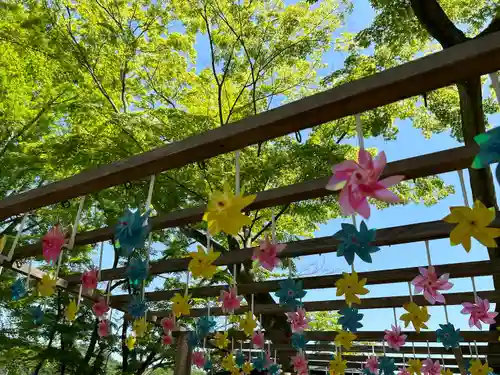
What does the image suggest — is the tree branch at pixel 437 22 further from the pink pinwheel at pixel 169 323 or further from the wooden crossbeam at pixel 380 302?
the pink pinwheel at pixel 169 323

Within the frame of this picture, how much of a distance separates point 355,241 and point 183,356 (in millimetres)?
4177

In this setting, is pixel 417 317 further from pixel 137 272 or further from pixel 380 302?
pixel 137 272

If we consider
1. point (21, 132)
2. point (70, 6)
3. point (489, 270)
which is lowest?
point (489, 270)

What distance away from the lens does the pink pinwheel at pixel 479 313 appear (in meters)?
3.61

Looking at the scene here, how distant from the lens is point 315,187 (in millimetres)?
2381

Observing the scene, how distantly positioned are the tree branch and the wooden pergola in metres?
0.68

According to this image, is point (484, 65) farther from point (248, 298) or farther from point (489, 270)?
point (248, 298)

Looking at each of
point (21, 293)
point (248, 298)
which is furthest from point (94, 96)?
point (248, 298)

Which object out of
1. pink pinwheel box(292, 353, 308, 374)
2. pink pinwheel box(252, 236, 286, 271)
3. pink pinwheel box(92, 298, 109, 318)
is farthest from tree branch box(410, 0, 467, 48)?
pink pinwheel box(292, 353, 308, 374)

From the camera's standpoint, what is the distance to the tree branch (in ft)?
10.1

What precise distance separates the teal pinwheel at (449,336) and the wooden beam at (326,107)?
3.75 metres

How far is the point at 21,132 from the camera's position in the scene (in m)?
4.78

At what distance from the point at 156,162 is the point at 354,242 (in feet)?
3.10

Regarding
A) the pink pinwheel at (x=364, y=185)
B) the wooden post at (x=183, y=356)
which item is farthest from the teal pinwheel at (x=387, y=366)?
the pink pinwheel at (x=364, y=185)
